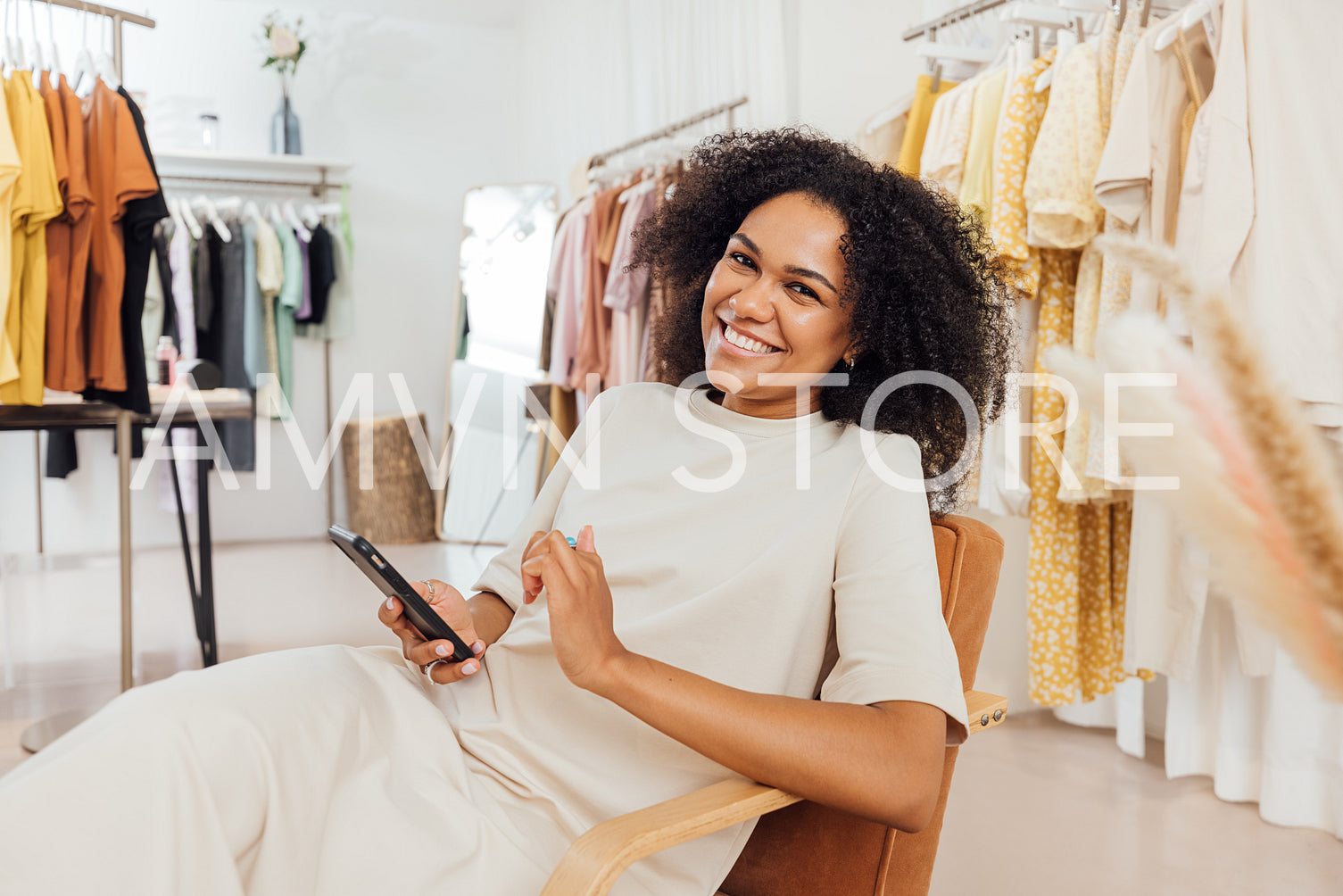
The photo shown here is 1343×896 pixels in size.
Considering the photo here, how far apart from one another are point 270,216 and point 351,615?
8.21ft

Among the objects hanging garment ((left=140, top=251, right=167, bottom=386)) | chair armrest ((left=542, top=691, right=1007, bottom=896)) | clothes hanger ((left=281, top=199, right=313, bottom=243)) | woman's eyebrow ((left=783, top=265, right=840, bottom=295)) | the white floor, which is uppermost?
clothes hanger ((left=281, top=199, right=313, bottom=243))

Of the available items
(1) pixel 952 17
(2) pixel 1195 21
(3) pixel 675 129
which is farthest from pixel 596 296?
(2) pixel 1195 21

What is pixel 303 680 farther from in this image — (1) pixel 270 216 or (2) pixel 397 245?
(2) pixel 397 245

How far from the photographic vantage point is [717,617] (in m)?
1.09

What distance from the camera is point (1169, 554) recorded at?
2164 millimetres

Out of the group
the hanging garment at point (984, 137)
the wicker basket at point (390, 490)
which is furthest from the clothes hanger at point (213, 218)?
the hanging garment at point (984, 137)

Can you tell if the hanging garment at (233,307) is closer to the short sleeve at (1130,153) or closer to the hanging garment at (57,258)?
the hanging garment at (57,258)

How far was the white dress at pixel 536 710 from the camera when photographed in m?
0.81

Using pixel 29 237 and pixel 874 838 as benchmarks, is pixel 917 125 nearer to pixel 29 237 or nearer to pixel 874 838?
pixel 874 838

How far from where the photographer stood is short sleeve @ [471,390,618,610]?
1.31 meters

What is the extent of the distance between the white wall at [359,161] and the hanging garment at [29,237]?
286 cm

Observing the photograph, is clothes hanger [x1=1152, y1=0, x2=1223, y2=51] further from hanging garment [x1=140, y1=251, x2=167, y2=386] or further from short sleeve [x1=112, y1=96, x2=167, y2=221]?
hanging garment [x1=140, y1=251, x2=167, y2=386]

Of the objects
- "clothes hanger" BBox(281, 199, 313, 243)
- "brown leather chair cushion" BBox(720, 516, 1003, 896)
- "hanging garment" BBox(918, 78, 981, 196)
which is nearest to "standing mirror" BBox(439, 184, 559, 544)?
"clothes hanger" BBox(281, 199, 313, 243)

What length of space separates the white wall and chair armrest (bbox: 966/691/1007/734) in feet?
16.8
